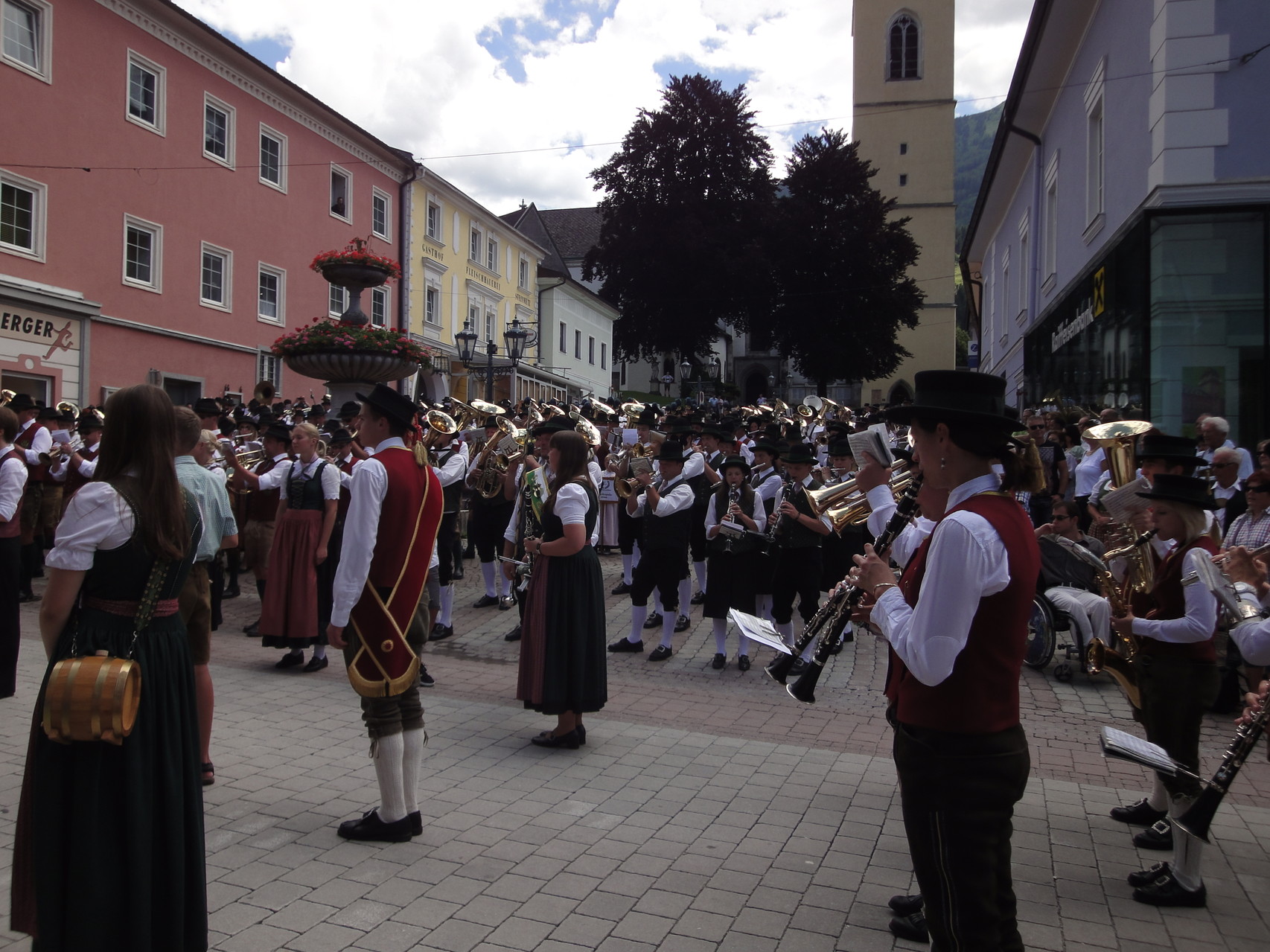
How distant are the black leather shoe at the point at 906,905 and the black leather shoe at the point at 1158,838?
1.56 metres

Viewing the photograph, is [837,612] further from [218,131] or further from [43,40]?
[218,131]

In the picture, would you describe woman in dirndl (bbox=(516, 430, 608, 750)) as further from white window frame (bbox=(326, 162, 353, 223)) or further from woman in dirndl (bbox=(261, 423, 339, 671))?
white window frame (bbox=(326, 162, 353, 223))

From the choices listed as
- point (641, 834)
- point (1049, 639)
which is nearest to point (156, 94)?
point (1049, 639)

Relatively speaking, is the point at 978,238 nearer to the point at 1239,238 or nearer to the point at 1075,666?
the point at 1239,238

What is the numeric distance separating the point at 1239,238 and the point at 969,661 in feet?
38.1

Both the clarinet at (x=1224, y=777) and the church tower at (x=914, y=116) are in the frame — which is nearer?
the clarinet at (x=1224, y=777)

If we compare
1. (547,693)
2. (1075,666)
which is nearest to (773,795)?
(547,693)

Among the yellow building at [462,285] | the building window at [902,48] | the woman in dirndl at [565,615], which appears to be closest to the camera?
the woman in dirndl at [565,615]

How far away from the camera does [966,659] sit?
279 centimetres

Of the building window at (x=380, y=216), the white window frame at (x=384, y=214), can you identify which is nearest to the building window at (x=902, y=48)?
the white window frame at (x=384, y=214)

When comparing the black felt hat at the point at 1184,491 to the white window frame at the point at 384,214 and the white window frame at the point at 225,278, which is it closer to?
the white window frame at the point at 225,278

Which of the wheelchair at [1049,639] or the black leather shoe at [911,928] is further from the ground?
the wheelchair at [1049,639]

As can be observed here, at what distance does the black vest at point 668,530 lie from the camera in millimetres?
9172

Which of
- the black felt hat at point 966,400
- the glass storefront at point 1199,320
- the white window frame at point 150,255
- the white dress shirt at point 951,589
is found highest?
the white window frame at point 150,255
